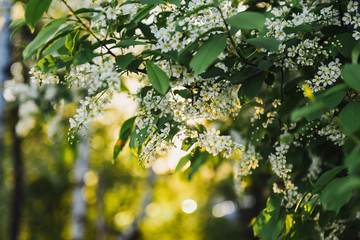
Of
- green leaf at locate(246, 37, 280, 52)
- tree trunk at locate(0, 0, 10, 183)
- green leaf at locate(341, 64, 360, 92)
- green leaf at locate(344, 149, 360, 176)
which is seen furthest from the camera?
tree trunk at locate(0, 0, 10, 183)

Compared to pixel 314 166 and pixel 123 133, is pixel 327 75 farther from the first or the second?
pixel 123 133

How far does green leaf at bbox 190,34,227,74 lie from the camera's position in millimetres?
1050

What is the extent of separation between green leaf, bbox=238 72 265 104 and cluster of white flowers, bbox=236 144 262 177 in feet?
1.50

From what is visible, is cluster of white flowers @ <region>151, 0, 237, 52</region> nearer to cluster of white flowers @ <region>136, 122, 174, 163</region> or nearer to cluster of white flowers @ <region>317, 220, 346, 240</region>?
cluster of white flowers @ <region>136, 122, 174, 163</region>

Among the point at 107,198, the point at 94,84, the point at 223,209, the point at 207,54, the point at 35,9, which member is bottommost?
the point at 223,209

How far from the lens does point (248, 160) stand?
1865 mm

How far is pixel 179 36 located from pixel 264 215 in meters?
0.89

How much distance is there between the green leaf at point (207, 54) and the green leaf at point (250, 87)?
1.27ft

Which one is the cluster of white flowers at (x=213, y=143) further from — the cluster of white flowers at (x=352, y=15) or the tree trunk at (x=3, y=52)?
the tree trunk at (x=3, y=52)

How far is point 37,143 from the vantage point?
11492mm

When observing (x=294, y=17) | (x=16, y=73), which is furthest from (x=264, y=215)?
(x=16, y=73)

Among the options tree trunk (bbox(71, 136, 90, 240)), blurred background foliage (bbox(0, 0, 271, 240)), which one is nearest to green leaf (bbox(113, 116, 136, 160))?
tree trunk (bbox(71, 136, 90, 240))

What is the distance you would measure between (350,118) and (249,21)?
40 centimetres

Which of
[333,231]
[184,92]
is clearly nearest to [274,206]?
[333,231]
